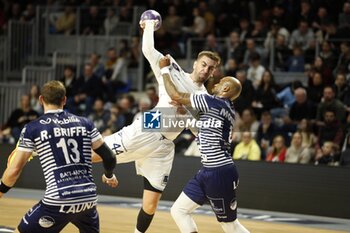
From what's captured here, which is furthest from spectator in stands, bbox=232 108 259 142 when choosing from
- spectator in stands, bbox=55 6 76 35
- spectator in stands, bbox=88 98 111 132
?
spectator in stands, bbox=55 6 76 35

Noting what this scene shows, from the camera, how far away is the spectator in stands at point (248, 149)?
46.8ft

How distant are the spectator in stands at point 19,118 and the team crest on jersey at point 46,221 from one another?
10390 mm

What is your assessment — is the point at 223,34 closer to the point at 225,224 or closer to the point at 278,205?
the point at 278,205

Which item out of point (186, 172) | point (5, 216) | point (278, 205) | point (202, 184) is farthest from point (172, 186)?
point (202, 184)

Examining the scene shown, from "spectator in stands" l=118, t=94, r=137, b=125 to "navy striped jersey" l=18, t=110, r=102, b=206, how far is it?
30.7 feet

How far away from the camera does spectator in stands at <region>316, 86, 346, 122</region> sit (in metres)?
14.4

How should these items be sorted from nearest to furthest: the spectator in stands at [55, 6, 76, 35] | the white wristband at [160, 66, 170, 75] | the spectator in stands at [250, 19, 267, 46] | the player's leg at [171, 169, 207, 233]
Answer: the player's leg at [171, 169, 207, 233]
the white wristband at [160, 66, 170, 75]
the spectator in stands at [250, 19, 267, 46]
the spectator in stands at [55, 6, 76, 35]

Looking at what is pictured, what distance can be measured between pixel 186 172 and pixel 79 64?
595 centimetres

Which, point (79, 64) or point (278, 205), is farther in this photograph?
point (79, 64)

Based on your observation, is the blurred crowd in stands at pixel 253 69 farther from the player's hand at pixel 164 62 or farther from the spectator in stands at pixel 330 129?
the player's hand at pixel 164 62

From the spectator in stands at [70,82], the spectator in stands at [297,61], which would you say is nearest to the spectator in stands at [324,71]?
the spectator in stands at [297,61]

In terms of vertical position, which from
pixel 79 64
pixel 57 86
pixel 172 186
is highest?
pixel 57 86

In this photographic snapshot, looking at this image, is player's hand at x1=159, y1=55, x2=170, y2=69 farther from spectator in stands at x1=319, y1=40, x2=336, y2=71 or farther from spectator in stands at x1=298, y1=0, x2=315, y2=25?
spectator in stands at x1=298, y1=0, x2=315, y2=25

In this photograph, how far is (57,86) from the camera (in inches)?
267
